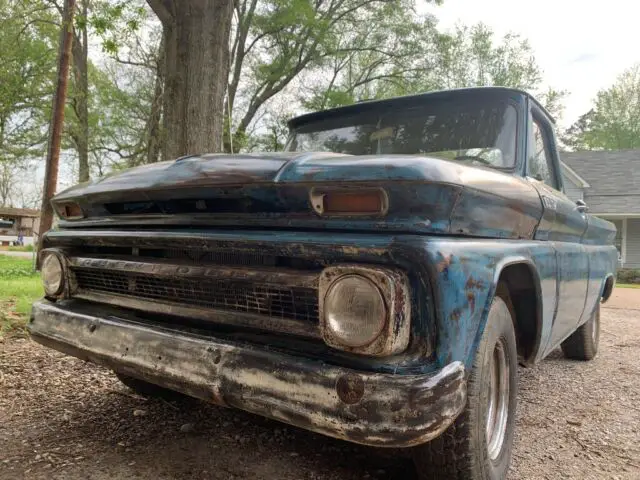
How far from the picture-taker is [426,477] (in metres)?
1.75

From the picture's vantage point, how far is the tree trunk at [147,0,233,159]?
527cm

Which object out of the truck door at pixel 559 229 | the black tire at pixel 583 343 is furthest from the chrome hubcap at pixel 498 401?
the black tire at pixel 583 343

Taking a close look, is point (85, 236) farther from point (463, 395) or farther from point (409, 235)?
point (463, 395)

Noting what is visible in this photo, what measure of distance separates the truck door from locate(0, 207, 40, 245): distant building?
2976 centimetres

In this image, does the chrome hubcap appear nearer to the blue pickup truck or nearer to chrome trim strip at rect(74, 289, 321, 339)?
the blue pickup truck

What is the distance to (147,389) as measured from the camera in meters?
2.83

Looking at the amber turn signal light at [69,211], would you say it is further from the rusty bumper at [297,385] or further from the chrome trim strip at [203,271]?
the rusty bumper at [297,385]

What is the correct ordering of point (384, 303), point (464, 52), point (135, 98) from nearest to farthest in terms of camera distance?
point (384, 303), point (135, 98), point (464, 52)

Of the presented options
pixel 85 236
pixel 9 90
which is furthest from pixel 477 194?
pixel 9 90

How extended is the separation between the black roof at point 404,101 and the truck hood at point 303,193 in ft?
2.36

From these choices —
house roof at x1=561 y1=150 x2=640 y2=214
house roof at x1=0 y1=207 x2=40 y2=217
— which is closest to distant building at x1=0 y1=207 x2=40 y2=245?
house roof at x1=0 y1=207 x2=40 y2=217

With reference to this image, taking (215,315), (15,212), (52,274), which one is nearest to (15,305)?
(52,274)

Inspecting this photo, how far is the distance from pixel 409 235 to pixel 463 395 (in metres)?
0.52

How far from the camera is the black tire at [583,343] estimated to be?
14.1 ft
